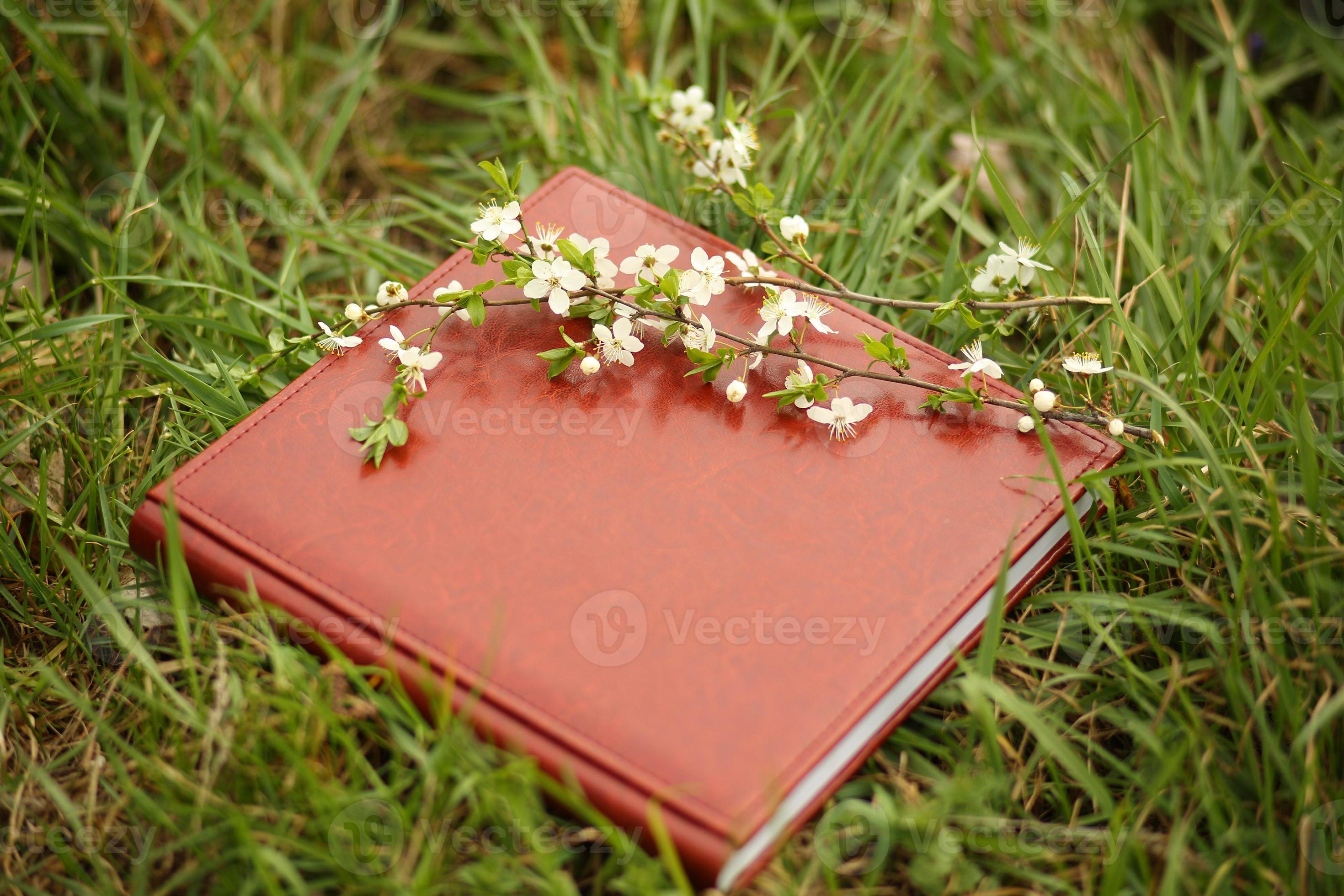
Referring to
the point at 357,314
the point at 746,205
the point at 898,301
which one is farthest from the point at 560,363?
the point at 898,301

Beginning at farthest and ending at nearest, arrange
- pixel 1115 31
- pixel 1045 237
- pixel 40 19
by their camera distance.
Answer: pixel 1115 31 < pixel 40 19 < pixel 1045 237

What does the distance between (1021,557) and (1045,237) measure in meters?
0.61

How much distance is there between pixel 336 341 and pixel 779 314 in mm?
730

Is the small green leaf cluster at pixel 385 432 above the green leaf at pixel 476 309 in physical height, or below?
below

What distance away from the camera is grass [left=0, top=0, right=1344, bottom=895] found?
4.04ft

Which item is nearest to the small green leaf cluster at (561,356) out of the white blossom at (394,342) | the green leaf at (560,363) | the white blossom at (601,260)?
the green leaf at (560,363)

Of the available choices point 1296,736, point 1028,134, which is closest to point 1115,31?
point 1028,134

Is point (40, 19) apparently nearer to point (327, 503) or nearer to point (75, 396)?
point (75, 396)

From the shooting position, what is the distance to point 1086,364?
148 centimetres

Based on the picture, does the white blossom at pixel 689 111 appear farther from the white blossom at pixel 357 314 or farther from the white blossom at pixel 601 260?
the white blossom at pixel 357 314

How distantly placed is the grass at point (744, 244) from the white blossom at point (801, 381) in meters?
0.45

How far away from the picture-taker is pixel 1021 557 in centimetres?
140

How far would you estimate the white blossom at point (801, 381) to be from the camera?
1.45 metres

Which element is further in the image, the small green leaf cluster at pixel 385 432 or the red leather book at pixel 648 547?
the small green leaf cluster at pixel 385 432
